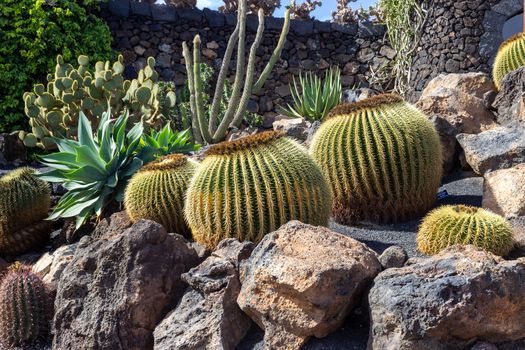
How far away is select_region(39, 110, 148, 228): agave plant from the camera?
172 inches

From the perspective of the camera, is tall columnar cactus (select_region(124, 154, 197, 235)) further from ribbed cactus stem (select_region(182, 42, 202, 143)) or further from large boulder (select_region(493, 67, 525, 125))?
large boulder (select_region(493, 67, 525, 125))

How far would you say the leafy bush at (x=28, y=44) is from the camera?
8336mm

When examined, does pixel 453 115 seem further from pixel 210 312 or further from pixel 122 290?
pixel 122 290

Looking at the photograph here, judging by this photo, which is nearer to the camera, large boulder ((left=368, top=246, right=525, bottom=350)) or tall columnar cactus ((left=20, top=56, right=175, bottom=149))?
large boulder ((left=368, top=246, right=525, bottom=350))

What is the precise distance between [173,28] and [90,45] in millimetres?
1714

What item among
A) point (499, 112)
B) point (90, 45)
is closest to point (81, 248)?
point (499, 112)

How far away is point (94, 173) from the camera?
441cm

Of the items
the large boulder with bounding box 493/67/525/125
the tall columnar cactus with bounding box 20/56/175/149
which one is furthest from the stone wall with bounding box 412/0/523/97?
the tall columnar cactus with bounding box 20/56/175/149

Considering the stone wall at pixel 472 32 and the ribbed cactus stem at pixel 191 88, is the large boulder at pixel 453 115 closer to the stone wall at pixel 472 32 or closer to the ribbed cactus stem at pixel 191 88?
the ribbed cactus stem at pixel 191 88

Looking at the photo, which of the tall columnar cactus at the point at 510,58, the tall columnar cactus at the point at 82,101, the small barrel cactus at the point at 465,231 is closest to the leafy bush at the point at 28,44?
the tall columnar cactus at the point at 82,101

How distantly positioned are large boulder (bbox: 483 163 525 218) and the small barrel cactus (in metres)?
Answer: 0.47

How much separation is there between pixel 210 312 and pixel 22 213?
2541mm

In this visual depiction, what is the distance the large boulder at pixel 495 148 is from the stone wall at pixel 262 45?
6.32 m

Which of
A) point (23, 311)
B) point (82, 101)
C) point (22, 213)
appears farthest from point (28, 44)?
point (23, 311)
